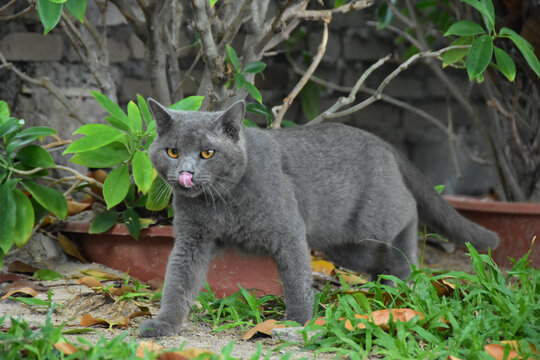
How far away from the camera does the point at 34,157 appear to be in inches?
105

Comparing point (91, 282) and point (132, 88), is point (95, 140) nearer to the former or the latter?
point (91, 282)

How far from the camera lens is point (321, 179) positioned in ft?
8.62

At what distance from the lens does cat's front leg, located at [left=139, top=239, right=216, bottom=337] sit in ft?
7.11

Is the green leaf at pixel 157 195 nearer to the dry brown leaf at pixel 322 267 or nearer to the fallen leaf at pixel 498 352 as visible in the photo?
the dry brown leaf at pixel 322 267

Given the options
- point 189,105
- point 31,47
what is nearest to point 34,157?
point 189,105

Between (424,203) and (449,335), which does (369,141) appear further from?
(449,335)

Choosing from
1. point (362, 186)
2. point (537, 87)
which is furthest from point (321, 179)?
point (537, 87)

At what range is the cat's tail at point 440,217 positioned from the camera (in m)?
2.87

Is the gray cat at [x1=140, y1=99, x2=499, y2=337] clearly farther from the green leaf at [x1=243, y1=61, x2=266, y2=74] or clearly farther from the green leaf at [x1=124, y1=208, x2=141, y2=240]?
the green leaf at [x1=124, y1=208, x2=141, y2=240]

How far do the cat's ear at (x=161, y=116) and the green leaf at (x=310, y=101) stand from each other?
7.39 feet

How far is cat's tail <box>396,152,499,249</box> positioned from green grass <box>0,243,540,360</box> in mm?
549

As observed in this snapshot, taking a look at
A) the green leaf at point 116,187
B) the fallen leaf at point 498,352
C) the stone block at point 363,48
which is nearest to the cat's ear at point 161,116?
the green leaf at point 116,187

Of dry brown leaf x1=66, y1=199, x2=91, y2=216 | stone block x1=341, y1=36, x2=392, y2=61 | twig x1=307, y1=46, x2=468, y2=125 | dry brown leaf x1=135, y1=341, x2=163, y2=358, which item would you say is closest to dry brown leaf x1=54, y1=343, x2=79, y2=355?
dry brown leaf x1=135, y1=341, x2=163, y2=358

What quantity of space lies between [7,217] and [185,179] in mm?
859
